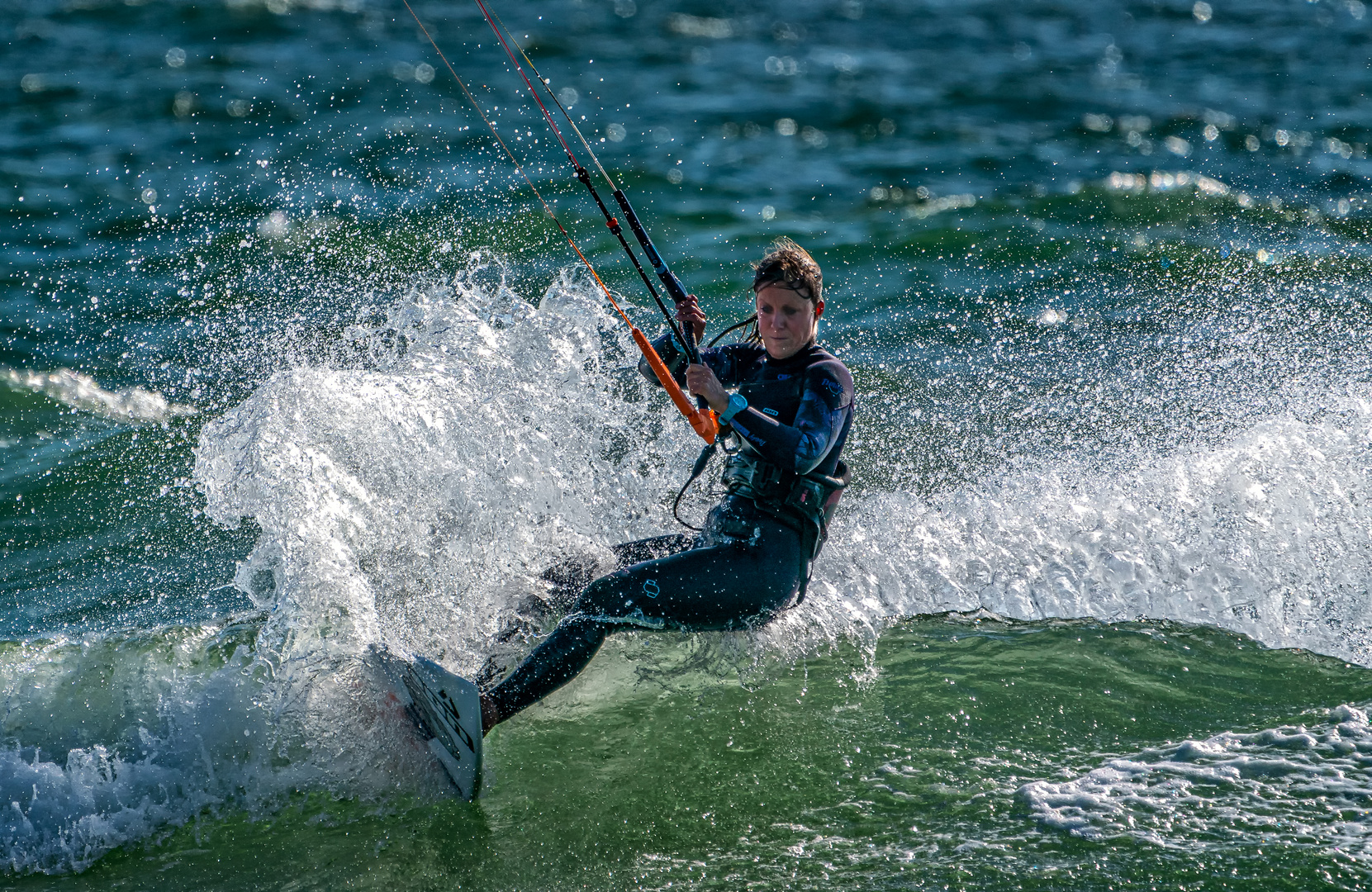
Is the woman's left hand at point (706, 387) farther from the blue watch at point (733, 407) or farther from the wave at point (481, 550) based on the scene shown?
the wave at point (481, 550)

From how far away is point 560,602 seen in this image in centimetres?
522

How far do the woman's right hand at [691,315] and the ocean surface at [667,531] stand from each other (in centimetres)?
106

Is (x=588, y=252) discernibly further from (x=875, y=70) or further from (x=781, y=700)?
(x=875, y=70)

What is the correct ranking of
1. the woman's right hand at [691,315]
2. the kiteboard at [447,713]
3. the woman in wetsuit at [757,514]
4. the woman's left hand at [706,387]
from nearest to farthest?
the kiteboard at [447,713] < the woman's left hand at [706,387] < the woman in wetsuit at [757,514] < the woman's right hand at [691,315]

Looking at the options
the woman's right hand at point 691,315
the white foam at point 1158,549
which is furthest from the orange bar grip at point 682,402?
the white foam at point 1158,549

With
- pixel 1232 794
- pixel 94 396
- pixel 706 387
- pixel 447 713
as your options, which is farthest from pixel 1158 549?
pixel 94 396

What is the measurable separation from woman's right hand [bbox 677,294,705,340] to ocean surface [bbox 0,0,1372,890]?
1.06 m

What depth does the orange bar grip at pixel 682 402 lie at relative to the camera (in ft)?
14.8

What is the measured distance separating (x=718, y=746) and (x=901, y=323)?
17.3 ft

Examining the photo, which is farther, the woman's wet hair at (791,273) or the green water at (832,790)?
the woman's wet hair at (791,273)

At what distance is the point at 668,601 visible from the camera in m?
4.70

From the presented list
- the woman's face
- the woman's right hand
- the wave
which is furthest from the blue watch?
the wave

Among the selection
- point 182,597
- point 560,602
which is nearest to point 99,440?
point 182,597

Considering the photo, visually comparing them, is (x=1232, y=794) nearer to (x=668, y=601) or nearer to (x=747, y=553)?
(x=747, y=553)
